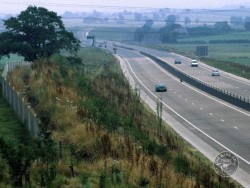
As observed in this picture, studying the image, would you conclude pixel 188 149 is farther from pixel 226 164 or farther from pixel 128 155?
pixel 128 155

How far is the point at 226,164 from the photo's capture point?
27297mm

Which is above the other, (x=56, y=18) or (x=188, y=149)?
(x=56, y=18)

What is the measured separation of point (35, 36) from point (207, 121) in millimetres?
24770

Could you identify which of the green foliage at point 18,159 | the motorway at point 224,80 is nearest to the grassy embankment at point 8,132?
→ the green foliage at point 18,159

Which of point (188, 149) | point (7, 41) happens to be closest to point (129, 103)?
point (188, 149)

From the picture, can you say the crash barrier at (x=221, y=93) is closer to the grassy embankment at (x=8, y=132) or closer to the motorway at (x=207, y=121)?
the motorway at (x=207, y=121)

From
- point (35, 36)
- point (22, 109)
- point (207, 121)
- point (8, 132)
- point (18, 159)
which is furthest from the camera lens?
point (35, 36)

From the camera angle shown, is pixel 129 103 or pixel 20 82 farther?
pixel 129 103

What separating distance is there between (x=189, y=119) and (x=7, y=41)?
23.7 meters

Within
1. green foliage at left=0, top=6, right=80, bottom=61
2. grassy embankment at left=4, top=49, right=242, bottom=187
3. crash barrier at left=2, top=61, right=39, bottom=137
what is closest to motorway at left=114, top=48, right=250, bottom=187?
grassy embankment at left=4, top=49, right=242, bottom=187

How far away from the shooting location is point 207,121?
148 feet

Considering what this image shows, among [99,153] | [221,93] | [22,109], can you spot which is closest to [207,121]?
[221,93]

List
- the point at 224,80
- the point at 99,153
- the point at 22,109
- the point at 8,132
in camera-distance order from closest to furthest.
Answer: the point at 99,153 → the point at 8,132 → the point at 22,109 → the point at 224,80

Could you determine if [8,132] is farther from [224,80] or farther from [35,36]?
[224,80]
